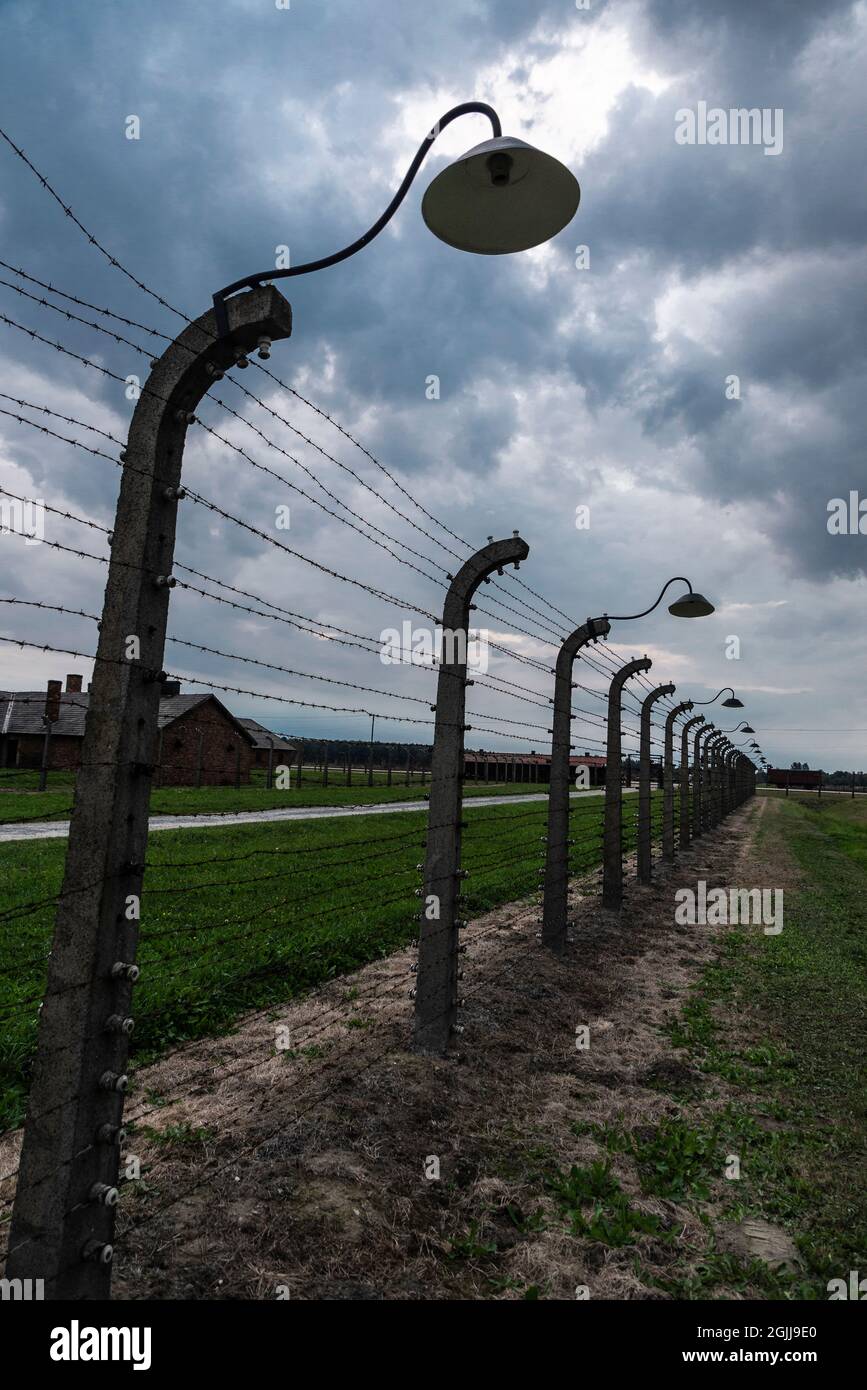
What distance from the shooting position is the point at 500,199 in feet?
10.8

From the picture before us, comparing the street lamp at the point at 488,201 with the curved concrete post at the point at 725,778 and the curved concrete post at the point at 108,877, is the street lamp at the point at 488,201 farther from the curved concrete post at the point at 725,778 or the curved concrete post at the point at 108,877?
the curved concrete post at the point at 725,778

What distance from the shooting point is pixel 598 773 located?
258ft

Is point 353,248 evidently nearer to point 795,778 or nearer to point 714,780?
point 714,780

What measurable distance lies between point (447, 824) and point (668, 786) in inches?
468

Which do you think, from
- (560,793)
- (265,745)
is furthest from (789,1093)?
(265,745)

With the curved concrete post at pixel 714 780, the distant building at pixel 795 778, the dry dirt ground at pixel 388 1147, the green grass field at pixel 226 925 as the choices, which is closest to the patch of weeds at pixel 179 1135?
the dry dirt ground at pixel 388 1147

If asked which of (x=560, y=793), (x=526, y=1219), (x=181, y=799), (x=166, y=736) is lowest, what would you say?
(x=526, y=1219)

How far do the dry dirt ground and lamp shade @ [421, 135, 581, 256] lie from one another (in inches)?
182

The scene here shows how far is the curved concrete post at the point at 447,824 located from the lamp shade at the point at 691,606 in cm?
585

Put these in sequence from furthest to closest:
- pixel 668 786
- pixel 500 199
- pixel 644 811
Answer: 1. pixel 668 786
2. pixel 644 811
3. pixel 500 199

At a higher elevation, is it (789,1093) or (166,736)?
(166,736)

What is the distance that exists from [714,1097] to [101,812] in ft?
14.4

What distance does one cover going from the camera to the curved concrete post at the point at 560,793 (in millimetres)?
8203
